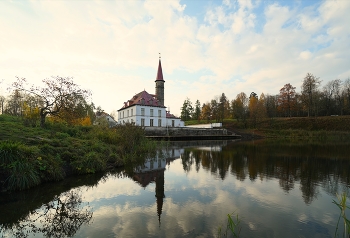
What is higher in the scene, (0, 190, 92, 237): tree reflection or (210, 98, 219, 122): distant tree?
(210, 98, 219, 122): distant tree

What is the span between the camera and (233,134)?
158ft

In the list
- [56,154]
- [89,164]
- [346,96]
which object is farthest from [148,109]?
[346,96]

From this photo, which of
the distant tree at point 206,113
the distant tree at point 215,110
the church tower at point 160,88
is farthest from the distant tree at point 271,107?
the church tower at point 160,88

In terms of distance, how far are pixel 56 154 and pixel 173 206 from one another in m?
6.90

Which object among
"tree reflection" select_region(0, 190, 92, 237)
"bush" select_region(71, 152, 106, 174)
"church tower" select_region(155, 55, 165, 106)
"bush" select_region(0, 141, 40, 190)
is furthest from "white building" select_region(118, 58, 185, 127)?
"tree reflection" select_region(0, 190, 92, 237)

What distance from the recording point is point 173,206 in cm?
672

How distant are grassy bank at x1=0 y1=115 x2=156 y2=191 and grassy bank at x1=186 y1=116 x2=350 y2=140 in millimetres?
39269

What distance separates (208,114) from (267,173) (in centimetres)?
5815

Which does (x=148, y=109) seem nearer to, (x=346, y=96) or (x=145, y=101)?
(x=145, y=101)

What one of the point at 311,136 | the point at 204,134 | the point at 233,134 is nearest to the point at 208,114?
the point at 233,134

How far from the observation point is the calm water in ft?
16.9

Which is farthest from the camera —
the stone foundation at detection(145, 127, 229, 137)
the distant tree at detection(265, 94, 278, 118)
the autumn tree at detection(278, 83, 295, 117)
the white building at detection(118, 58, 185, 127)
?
the distant tree at detection(265, 94, 278, 118)

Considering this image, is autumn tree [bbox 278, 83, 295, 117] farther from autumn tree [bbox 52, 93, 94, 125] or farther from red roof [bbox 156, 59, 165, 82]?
autumn tree [bbox 52, 93, 94, 125]

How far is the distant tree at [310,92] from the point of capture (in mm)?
52325
